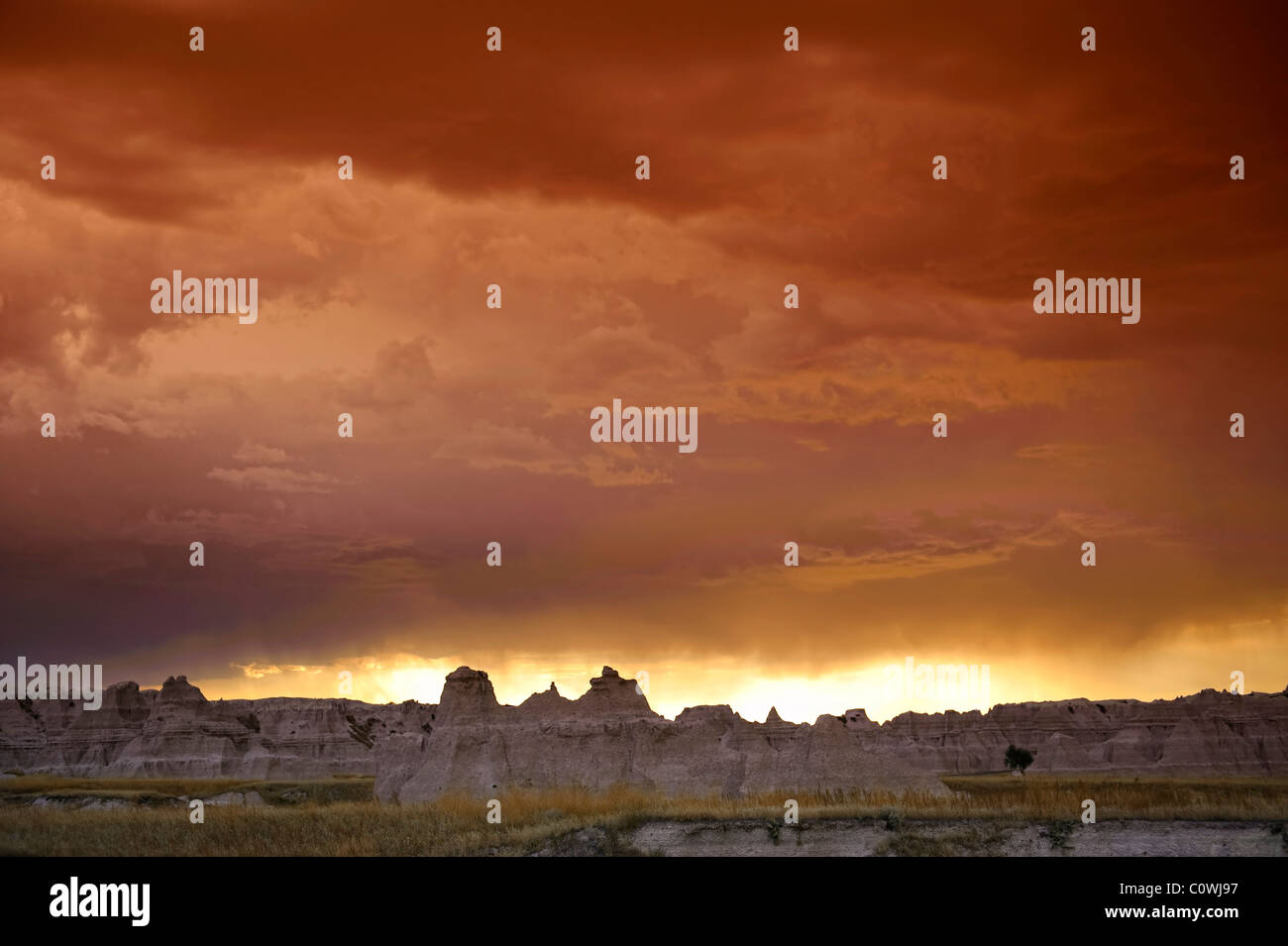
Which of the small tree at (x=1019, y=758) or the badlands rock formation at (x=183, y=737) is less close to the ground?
the badlands rock formation at (x=183, y=737)

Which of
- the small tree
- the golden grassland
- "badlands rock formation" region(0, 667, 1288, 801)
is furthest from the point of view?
the small tree

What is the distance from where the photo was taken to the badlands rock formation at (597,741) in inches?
2557

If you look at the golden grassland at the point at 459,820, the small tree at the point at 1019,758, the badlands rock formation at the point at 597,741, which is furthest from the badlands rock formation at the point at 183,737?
the golden grassland at the point at 459,820

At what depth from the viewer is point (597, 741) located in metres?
72.1

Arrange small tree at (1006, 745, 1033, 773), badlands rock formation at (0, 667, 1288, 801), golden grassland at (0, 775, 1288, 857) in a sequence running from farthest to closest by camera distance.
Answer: small tree at (1006, 745, 1033, 773) < badlands rock formation at (0, 667, 1288, 801) < golden grassland at (0, 775, 1288, 857)

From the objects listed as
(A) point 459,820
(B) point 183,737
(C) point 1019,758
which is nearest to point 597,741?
(A) point 459,820

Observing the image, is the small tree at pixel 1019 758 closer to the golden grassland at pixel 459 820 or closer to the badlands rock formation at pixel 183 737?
the badlands rock formation at pixel 183 737

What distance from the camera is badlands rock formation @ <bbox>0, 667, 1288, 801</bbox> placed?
64938mm

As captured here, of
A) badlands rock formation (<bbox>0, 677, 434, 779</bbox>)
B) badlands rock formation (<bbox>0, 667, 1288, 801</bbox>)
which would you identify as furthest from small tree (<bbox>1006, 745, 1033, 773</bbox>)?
badlands rock formation (<bbox>0, 677, 434, 779</bbox>)

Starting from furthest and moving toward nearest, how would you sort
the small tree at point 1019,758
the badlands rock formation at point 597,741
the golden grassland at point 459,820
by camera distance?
1. the small tree at point 1019,758
2. the badlands rock formation at point 597,741
3. the golden grassland at point 459,820

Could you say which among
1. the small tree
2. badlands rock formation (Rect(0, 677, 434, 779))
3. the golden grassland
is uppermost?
the golden grassland

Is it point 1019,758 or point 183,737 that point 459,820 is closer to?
point 183,737

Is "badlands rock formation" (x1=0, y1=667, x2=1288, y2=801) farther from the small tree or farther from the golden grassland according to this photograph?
the golden grassland
